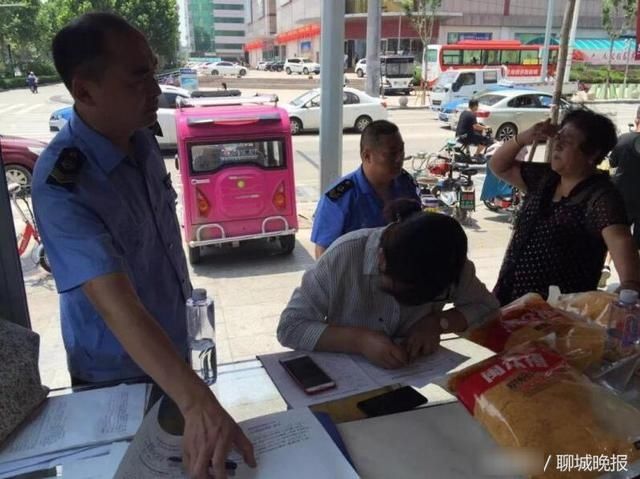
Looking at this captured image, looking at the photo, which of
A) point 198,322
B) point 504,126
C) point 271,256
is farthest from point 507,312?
point 504,126

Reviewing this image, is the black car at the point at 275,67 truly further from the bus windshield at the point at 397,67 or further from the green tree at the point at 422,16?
the green tree at the point at 422,16

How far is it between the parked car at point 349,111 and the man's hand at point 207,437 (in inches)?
515

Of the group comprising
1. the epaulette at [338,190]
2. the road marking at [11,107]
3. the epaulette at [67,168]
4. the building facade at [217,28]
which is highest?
the building facade at [217,28]

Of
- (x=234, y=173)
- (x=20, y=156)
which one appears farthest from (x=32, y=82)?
(x=234, y=173)

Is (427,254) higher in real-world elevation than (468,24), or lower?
lower

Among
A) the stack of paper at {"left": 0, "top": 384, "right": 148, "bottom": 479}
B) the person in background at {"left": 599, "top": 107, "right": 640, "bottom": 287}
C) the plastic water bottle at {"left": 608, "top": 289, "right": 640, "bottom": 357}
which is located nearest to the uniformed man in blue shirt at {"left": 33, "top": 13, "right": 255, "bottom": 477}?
the stack of paper at {"left": 0, "top": 384, "right": 148, "bottom": 479}

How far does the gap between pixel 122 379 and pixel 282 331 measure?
1.45 ft

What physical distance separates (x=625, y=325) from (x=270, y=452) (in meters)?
1.13

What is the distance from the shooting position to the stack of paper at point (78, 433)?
1.00 metres

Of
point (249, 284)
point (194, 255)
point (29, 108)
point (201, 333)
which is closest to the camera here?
point (201, 333)

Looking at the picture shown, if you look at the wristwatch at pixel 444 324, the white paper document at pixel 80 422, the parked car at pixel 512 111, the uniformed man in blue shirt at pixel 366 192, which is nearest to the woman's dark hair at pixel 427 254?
the wristwatch at pixel 444 324

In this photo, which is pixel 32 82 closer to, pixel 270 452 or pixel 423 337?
pixel 423 337

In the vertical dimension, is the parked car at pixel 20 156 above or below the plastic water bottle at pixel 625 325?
below

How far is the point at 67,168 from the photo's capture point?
1.20 meters
